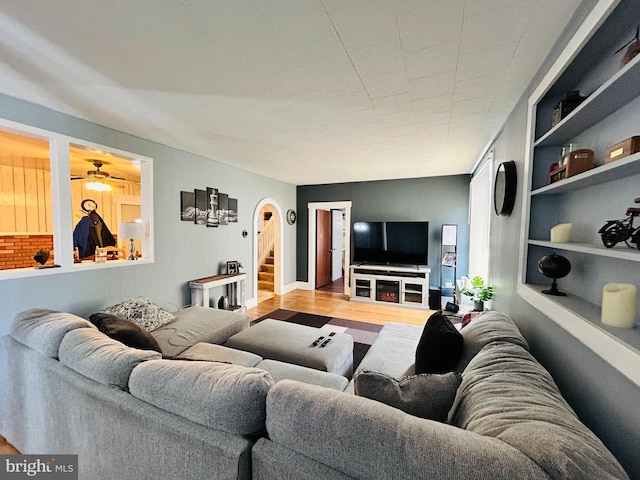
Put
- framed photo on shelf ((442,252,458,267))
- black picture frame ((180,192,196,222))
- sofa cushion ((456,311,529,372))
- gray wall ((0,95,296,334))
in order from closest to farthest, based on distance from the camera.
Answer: sofa cushion ((456,311,529,372)) < gray wall ((0,95,296,334)) < black picture frame ((180,192,196,222)) < framed photo on shelf ((442,252,458,267))

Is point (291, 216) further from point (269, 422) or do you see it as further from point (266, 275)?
point (269, 422)

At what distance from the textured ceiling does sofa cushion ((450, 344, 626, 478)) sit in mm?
1614

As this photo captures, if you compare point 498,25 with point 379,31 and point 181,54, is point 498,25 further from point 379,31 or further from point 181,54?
point 181,54

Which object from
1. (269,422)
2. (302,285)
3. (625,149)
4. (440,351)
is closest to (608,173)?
(625,149)

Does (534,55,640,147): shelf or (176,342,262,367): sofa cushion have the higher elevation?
(534,55,640,147): shelf

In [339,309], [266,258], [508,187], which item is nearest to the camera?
[508,187]

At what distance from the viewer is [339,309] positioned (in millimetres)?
4719

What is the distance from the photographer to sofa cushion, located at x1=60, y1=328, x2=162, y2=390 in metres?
1.17

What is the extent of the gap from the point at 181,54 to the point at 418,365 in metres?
2.32

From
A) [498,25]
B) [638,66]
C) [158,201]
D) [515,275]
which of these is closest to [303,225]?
[158,201]

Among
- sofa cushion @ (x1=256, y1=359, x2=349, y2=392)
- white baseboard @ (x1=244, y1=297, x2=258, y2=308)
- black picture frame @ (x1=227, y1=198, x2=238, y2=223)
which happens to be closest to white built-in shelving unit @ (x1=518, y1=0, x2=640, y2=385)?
sofa cushion @ (x1=256, y1=359, x2=349, y2=392)

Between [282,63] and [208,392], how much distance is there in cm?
179

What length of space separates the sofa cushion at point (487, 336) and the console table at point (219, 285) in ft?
10.4

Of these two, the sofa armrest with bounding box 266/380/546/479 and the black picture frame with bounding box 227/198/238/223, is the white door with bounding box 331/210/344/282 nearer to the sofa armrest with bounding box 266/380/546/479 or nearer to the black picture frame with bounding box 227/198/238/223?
the black picture frame with bounding box 227/198/238/223
